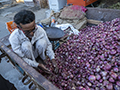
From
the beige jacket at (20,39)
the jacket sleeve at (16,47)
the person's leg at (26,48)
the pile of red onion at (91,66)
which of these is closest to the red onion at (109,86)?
the pile of red onion at (91,66)

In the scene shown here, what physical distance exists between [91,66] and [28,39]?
129 cm

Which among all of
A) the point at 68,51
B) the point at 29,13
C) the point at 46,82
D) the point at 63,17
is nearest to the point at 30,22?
the point at 29,13

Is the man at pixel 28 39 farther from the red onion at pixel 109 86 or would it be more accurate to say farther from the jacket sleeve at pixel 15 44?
the red onion at pixel 109 86

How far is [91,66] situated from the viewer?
5.60 ft

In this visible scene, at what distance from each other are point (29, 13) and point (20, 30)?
1.17 feet

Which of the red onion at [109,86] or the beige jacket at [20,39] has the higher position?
the beige jacket at [20,39]

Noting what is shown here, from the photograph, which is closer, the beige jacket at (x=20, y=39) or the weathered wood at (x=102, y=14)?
the beige jacket at (x=20, y=39)

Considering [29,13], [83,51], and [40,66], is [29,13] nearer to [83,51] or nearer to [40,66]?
[40,66]

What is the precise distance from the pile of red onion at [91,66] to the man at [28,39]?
0.38 meters

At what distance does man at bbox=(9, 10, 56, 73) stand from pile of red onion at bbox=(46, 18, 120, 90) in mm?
379

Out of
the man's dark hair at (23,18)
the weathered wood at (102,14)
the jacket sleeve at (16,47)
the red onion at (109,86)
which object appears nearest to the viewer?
the red onion at (109,86)

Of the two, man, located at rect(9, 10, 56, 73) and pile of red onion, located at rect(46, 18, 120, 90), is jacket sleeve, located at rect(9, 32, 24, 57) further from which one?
pile of red onion, located at rect(46, 18, 120, 90)

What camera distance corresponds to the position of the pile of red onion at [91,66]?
1383mm

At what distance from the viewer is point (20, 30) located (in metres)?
1.57
